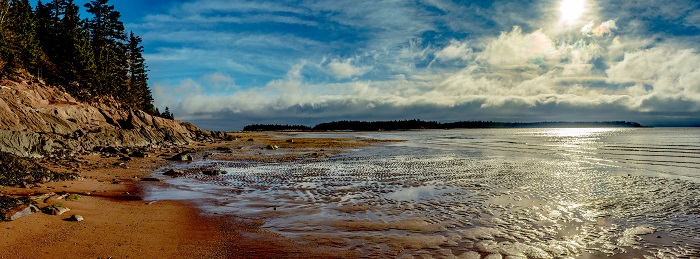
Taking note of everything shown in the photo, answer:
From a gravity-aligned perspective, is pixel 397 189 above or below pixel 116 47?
below

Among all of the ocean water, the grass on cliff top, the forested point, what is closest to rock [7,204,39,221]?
the ocean water

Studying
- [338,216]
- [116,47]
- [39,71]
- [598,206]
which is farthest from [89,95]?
[598,206]

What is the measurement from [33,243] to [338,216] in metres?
7.82

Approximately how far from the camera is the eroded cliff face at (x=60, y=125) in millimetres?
24639

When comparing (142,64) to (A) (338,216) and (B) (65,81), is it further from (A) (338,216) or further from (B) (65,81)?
(A) (338,216)

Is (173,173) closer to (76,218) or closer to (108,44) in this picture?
(76,218)

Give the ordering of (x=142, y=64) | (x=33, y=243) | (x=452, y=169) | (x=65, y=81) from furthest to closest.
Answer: (x=142, y=64)
(x=65, y=81)
(x=452, y=169)
(x=33, y=243)

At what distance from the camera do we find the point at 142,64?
87.1m

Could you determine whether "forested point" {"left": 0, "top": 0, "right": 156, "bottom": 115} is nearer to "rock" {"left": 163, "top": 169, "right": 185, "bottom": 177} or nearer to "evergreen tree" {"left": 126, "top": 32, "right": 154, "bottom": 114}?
"evergreen tree" {"left": 126, "top": 32, "right": 154, "bottom": 114}

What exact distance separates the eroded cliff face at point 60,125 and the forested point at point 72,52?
11.2 ft

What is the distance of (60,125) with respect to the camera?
34.6m

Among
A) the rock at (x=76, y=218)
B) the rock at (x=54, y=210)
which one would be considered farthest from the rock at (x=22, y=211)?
the rock at (x=76, y=218)

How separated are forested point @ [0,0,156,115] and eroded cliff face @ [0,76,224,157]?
11.2 feet

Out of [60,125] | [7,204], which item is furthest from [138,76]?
[7,204]
